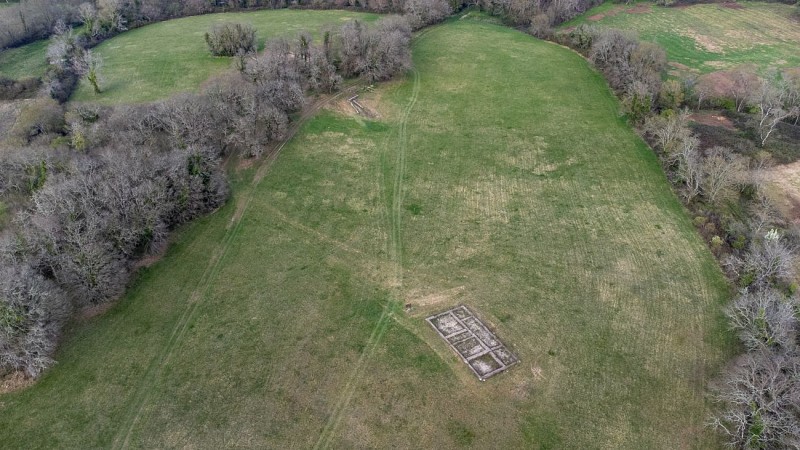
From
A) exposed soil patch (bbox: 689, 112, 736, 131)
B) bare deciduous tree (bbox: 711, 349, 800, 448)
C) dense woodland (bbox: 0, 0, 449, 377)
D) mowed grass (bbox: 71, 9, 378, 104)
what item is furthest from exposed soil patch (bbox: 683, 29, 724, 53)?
bare deciduous tree (bbox: 711, 349, 800, 448)

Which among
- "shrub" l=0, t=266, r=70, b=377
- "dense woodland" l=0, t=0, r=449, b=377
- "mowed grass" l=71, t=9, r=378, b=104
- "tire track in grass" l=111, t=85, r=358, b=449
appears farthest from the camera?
"mowed grass" l=71, t=9, r=378, b=104

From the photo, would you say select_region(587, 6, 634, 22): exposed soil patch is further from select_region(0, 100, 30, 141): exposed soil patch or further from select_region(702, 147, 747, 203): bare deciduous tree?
select_region(0, 100, 30, 141): exposed soil patch

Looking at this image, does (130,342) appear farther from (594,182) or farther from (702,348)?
(594,182)

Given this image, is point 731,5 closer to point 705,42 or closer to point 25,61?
point 705,42

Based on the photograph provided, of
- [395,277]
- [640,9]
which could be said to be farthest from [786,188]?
[640,9]

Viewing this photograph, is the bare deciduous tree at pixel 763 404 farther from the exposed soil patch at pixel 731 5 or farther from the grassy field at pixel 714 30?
the exposed soil patch at pixel 731 5

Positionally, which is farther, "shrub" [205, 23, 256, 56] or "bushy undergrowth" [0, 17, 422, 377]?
"shrub" [205, 23, 256, 56]
